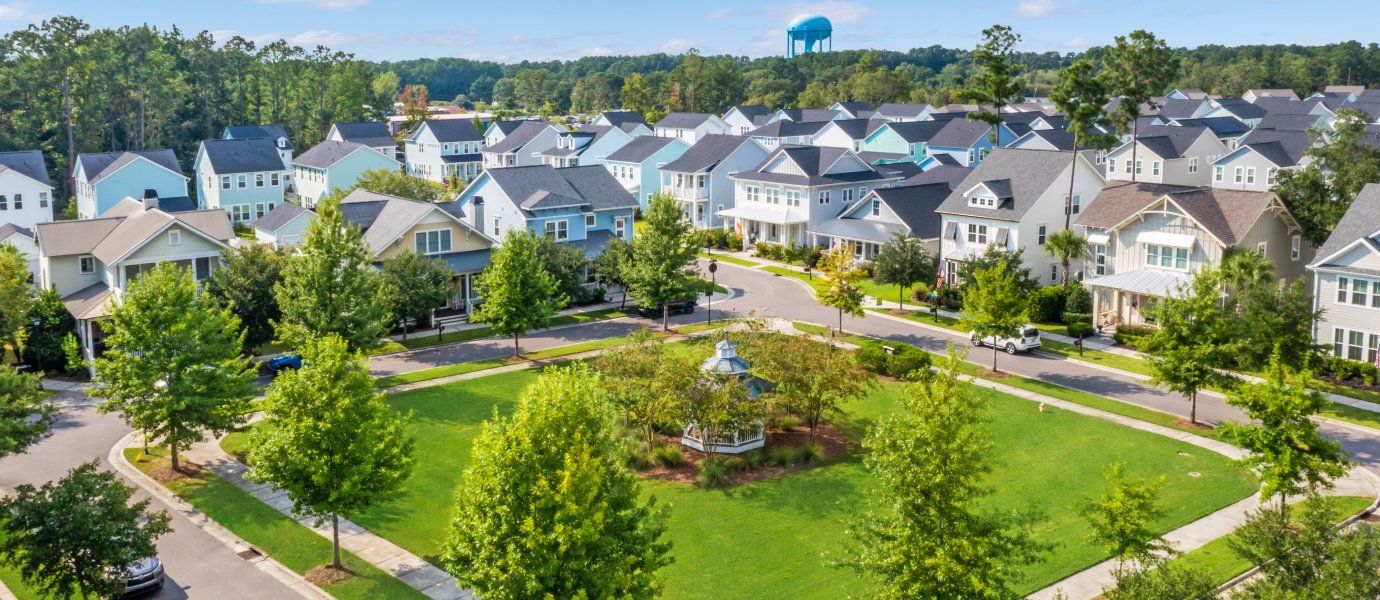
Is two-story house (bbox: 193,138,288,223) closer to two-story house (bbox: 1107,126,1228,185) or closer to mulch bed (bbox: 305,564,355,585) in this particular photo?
mulch bed (bbox: 305,564,355,585)

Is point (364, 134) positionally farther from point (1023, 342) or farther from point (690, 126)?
point (1023, 342)

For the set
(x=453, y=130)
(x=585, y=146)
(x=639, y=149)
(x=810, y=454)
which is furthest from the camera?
(x=453, y=130)

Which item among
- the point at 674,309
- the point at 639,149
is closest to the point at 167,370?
the point at 674,309

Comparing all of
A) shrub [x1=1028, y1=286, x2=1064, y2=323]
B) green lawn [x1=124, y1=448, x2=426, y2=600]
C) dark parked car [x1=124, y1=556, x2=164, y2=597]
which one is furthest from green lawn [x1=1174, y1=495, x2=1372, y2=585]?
shrub [x1=1028, y1=286, x2=1064, y2=323]

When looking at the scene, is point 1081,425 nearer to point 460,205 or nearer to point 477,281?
point 477,281

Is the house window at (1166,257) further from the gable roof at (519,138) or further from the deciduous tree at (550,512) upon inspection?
the gable roof at (519,138)
